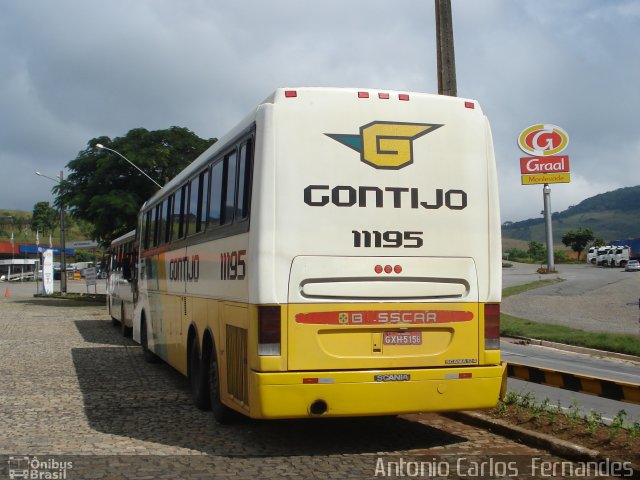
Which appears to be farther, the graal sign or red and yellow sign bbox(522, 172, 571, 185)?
red and yellow sign bbox(522, 172, 571, 185)

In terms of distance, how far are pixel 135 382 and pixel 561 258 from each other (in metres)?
96.7

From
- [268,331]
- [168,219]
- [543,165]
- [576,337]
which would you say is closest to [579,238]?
[543,165]

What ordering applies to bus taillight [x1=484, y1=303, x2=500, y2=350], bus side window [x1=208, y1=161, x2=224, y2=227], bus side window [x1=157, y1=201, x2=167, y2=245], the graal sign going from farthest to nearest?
1. the graal sign
2. bus side window [x1=157, y1=201, x2=167, y2=245]
3. bus side window [x1=208, y1=161, x2=224, y2=227]
4. bus taillight [x1=484, y1=303, x2=500, y2=350]

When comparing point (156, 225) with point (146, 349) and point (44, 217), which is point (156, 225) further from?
point (44, 217)

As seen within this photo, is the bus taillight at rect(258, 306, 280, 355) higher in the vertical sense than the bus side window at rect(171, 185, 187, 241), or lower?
lower

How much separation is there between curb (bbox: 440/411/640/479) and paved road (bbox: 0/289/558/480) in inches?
4.0

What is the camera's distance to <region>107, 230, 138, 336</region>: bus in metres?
17.6

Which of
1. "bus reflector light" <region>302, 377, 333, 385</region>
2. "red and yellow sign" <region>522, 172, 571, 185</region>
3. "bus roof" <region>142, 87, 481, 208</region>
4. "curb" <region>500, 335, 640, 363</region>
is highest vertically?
"red and yellow sign" <region>522, 172, 571, 185</region>

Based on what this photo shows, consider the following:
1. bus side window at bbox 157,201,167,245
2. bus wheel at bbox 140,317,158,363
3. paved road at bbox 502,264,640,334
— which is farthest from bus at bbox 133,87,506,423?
paved road at bbox 502,264,640,334

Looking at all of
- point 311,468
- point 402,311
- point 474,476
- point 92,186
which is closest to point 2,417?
point 311,468

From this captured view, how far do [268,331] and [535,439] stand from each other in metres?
2.76

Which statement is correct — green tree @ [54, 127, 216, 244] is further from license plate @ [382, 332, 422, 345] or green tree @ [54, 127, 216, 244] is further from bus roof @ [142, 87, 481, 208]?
license plate @ [382, 332, 422, 345]

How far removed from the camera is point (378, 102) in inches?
293

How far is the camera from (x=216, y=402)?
8633mm
